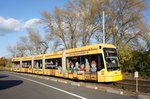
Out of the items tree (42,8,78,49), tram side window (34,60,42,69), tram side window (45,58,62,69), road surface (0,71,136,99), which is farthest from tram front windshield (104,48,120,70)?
tree (42,8,78,49)

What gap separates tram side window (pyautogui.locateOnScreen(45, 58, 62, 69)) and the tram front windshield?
999 cm

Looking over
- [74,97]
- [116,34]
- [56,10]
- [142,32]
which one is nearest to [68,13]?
[56,10]

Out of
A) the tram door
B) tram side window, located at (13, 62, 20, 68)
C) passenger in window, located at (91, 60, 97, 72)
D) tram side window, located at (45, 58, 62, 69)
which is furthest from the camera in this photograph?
tram side window, located at (13, 62, 20, 68)

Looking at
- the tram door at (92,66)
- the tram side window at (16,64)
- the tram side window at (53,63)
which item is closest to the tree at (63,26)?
the tram side window at (16,64)

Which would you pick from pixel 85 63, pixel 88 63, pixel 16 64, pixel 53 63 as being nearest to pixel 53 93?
pixel 88 63

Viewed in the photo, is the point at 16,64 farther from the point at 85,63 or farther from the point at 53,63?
the point at 85,63

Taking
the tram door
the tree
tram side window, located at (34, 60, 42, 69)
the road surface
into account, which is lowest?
the road surface

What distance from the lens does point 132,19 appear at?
144 feet

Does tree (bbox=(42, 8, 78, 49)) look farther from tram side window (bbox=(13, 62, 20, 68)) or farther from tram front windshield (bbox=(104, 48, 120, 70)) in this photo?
tram front windshield (bbox=(104, 48, 120, 70))

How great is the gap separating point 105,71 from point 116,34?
78.5 feet

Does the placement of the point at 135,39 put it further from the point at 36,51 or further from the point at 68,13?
the point at 36,51

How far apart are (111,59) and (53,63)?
13.1 meters

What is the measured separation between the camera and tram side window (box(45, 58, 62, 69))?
32806mm

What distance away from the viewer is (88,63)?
25031mm
